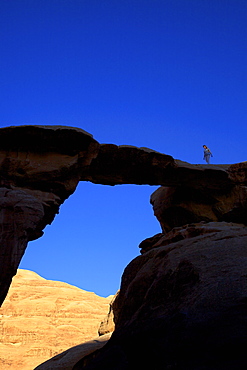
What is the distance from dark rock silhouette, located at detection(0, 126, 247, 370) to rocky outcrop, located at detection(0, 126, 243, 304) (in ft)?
0.10

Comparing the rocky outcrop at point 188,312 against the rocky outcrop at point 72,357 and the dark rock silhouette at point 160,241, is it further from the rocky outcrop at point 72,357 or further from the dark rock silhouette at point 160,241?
the rocky outcrop at point 72,357

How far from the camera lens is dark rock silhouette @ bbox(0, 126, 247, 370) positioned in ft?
17.1

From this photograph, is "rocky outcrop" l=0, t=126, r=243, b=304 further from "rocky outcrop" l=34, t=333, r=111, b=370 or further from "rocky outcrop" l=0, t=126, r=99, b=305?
"rocky outcrop" l=34, t=333, r=111, b=370

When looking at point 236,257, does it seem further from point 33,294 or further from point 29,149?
point 33,294

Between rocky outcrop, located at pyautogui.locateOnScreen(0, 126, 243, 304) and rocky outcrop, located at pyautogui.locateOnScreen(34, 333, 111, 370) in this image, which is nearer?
rocky outcrop, located at pyautogui.locateOnScreen(34, 333, 111, 370)

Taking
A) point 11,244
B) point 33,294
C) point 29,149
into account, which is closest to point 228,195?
point 29,149

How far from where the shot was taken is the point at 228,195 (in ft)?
52.5

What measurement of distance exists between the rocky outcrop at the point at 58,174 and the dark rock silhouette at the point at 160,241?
0.03 metres

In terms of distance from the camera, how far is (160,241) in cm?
1084

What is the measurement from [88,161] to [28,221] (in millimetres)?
2954

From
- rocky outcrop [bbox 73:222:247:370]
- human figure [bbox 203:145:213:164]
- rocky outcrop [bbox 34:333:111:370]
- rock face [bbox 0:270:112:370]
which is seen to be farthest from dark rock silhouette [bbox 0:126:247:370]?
rock face [bbox 0:270:112:370]

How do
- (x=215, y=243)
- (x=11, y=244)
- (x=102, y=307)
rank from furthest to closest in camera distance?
(x=102, y=307)
(x=11, y=244)
(x=215, y=243)

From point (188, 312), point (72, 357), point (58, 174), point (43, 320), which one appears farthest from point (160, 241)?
point (43, 320)

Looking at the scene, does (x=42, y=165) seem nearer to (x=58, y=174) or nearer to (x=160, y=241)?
(x=58, y=174)
